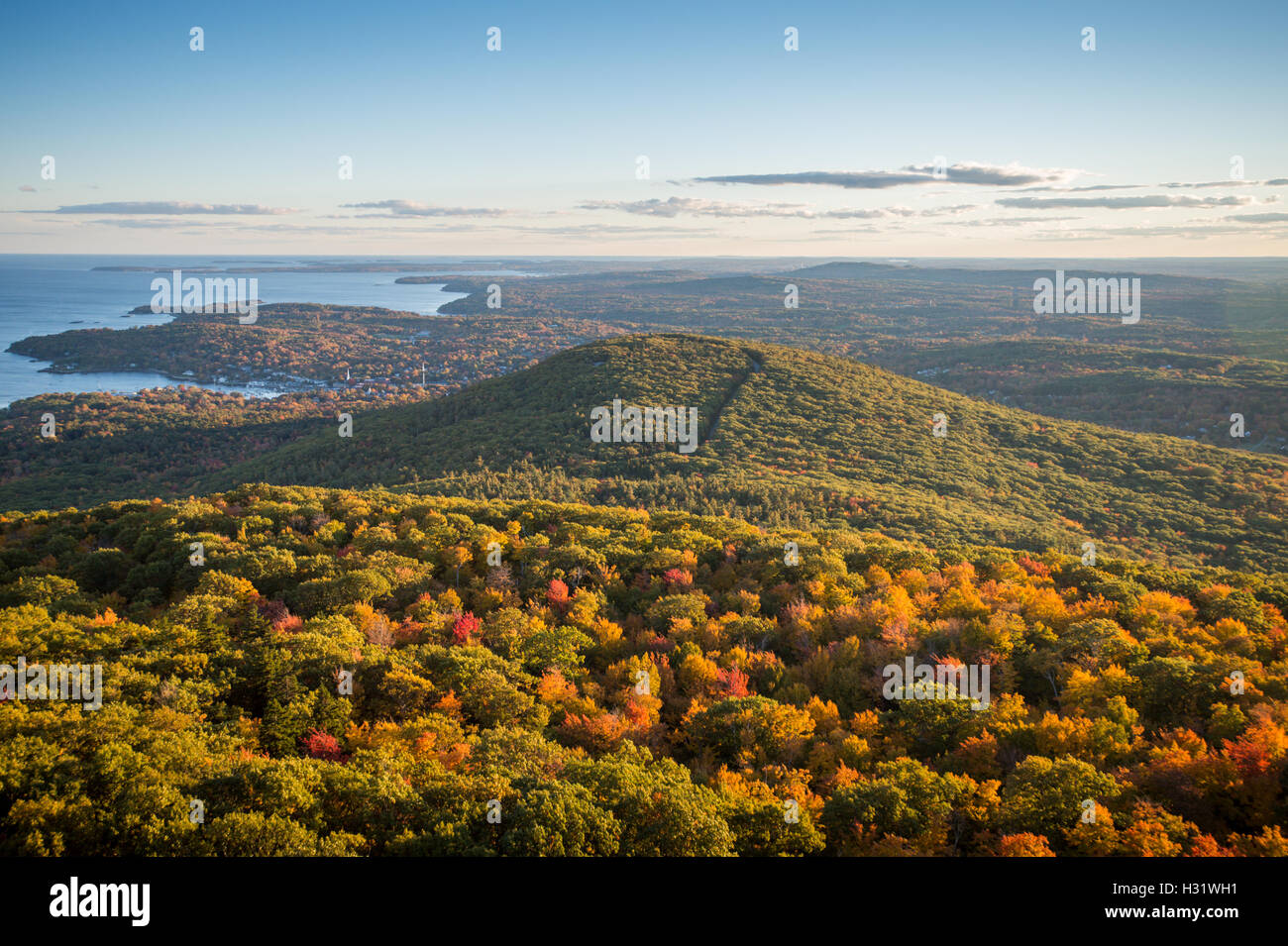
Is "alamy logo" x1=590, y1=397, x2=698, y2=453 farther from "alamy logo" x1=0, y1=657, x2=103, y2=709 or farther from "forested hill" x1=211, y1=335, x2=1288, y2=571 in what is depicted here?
"alamy logo" x1=0, y1=657, x2=103, y2=709

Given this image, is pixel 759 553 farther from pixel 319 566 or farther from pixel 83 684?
pixel 83 684

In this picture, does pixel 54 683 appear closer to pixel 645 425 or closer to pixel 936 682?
pixel 936 682
